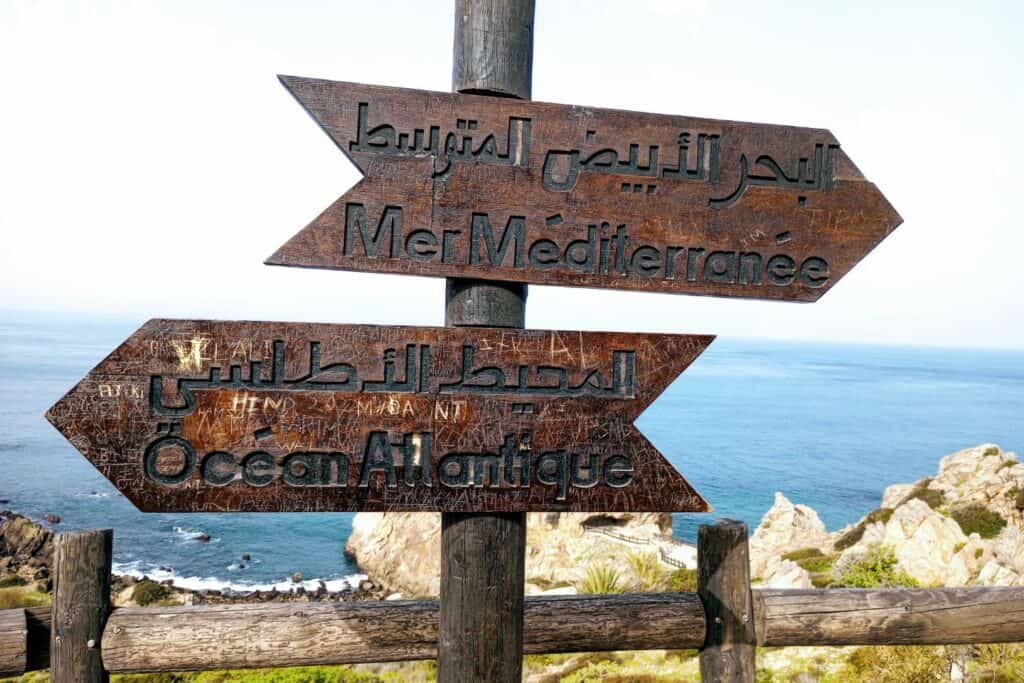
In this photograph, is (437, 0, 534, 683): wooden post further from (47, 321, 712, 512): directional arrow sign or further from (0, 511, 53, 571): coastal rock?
(0, 511, 53, 571): coastal rock

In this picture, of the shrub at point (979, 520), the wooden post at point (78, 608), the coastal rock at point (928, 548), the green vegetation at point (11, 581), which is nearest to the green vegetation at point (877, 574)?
the coastal rock at point (928, 548)

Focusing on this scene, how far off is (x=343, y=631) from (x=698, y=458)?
56.3m

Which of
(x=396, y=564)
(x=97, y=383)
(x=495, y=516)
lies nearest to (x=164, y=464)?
(x=97, y=383)

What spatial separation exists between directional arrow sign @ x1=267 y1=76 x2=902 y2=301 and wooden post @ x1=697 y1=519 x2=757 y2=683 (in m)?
1.29

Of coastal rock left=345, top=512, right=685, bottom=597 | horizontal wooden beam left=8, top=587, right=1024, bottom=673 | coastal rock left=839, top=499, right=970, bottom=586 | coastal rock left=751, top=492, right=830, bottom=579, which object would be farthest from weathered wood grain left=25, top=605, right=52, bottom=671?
coastal rock left=751, top=492, right=830, bottom=579

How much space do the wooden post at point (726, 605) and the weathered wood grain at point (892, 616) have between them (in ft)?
0.40

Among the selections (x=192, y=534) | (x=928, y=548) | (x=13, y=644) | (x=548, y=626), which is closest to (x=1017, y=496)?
(x=928, y=548)

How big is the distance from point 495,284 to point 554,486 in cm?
73

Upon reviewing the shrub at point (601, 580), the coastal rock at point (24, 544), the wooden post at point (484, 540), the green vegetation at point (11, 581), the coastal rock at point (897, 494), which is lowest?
the green vegetation at point (11, 581)

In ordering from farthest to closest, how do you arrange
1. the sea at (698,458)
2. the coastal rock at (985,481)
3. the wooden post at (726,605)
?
the sea at (698,458)
the coastal rock at (985,481)
the wooden post at (726,605)

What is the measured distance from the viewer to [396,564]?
23047 millimetres

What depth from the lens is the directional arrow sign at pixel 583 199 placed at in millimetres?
2371

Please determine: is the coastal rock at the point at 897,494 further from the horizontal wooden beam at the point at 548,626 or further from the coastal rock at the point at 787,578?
the horizontal wooden beam at the point at 548,626

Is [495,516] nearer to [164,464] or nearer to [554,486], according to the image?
[554,486]
